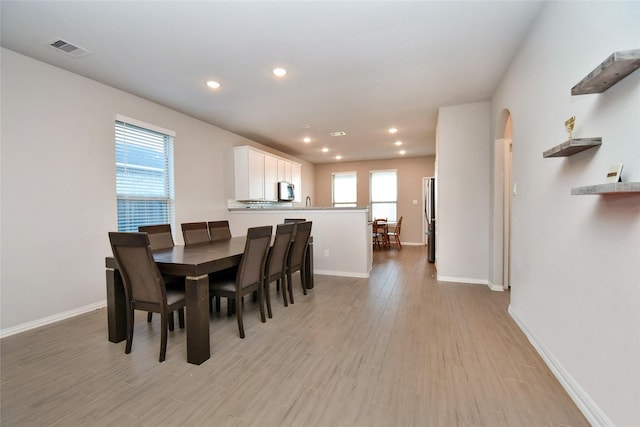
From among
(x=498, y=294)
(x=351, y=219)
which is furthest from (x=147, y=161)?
(x=498, y=294)

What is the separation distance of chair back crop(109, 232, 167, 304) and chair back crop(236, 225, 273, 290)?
0.60m

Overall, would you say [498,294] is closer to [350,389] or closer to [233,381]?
[350,389]

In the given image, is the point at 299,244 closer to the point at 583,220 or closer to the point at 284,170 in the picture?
the point at 583,220

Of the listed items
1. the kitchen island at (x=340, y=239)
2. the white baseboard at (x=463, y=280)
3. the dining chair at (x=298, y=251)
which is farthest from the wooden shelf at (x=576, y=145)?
the kitchen island at (x=340, y=239)

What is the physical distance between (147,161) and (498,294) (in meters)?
5.00

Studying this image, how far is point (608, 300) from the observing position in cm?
134

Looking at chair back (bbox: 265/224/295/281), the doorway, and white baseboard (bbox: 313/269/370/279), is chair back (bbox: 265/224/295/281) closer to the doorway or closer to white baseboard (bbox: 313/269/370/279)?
white baseboard (bbox: 313/269/370/279)

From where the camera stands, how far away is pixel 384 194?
864cm

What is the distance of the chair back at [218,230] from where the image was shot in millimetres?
3627

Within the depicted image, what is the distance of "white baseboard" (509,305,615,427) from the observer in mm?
1365

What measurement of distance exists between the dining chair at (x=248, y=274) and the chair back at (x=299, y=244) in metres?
0.64

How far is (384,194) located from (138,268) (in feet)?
24.7

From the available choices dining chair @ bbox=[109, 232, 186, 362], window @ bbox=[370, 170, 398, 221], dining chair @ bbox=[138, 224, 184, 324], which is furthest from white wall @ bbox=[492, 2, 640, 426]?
window @ bbox=[370, 170, 398, 221]

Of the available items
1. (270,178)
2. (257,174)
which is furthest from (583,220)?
(270,178)
